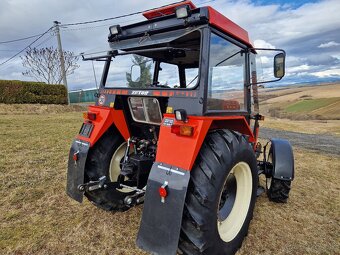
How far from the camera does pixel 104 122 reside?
311 centimetres

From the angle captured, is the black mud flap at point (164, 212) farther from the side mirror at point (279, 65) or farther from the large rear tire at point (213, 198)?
the side mirror at point (279, 65)

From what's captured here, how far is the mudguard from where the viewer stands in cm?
363

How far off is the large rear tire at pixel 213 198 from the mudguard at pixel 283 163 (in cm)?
105

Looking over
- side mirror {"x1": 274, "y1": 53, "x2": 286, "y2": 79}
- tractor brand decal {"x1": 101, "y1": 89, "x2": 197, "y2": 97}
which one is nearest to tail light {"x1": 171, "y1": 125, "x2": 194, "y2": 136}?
tractor brand decal {"x1": 101, "y1": 89, "x2": 197, "y2": 97}

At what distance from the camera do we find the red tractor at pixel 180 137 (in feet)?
7.06

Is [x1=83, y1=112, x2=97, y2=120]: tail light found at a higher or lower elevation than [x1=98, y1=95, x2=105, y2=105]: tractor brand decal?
lower

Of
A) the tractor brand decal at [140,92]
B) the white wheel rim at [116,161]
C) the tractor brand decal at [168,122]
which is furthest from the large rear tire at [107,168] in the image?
the tractor brand decal at [168,122]

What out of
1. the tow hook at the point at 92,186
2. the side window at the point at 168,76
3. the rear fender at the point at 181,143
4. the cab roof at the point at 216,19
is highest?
the cab roof at the point at 216,19

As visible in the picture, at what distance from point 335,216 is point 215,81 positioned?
2.40 meters

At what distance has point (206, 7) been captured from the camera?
95.5 inches

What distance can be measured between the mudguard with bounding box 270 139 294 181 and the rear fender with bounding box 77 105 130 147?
81.3 inches

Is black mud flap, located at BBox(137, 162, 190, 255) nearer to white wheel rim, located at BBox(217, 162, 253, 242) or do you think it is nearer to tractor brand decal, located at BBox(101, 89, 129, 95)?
white wheel rim, located at BBox(217, 162, 253, 242)

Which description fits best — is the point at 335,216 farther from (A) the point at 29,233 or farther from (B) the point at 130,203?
(A) the point at 29,233

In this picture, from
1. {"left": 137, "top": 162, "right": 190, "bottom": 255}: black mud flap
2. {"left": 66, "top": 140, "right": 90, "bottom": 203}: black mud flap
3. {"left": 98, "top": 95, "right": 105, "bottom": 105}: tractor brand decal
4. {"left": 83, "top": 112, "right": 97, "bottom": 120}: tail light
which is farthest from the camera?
{"left": 98, "top": 95, "right": 105, "bottom": 105}: tractor brand decal
